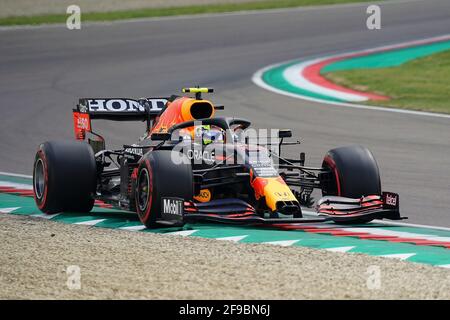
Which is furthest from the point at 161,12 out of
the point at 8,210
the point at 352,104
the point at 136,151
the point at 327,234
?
the point at 327,234

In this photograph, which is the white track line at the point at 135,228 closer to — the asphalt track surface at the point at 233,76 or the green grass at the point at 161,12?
the asphalt track surface at the point at 233,76

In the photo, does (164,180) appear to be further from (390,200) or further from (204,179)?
(390,200)

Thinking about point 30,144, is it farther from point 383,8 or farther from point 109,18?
point 383,8

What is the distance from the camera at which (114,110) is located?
14172 millimetres

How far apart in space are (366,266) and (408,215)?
349 cm

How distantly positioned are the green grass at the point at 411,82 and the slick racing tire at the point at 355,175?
9.04 m

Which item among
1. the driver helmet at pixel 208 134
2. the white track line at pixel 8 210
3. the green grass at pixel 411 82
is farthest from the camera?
the green grass at pixel 411 82

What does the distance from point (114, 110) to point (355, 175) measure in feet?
11.0

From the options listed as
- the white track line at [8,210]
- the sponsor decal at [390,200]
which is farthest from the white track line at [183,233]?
the white track line at [8,210]

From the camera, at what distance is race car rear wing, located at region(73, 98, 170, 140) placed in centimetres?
1410

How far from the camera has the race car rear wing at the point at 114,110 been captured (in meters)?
14.1

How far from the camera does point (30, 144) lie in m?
18.4
